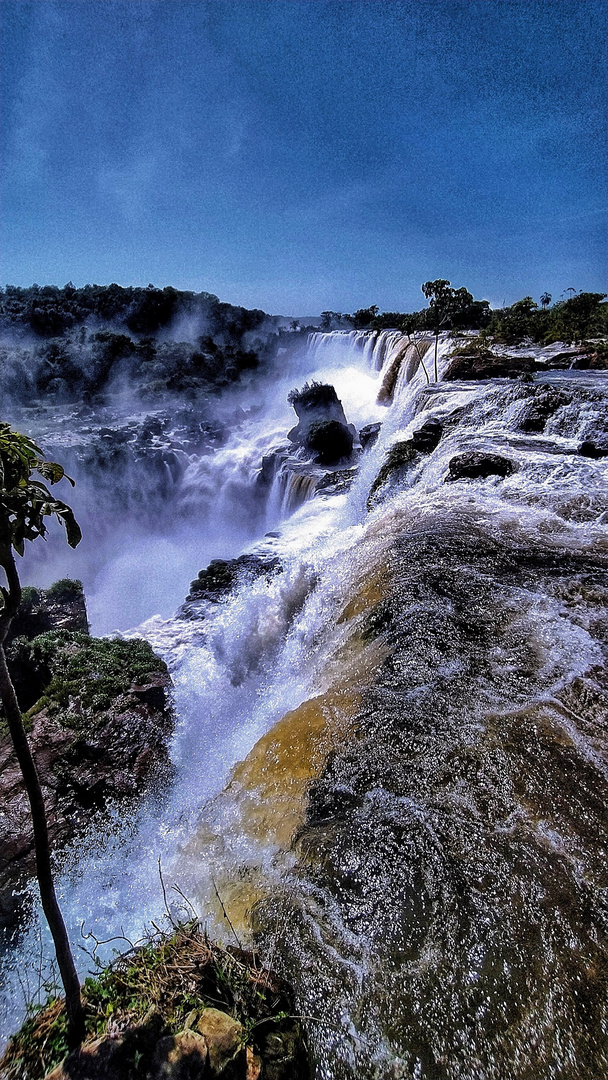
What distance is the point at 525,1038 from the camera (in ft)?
7.84

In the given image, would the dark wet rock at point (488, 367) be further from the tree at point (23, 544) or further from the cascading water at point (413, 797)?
the tree at point (23, 544)

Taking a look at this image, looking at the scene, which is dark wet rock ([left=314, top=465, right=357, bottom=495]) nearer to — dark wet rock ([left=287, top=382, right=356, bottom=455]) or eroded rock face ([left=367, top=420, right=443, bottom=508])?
eroded rock face ([left=367, top=420, right=443, bottom=508])

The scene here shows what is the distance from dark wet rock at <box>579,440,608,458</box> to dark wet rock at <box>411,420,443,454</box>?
338 cm

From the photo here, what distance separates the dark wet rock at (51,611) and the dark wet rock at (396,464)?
6.71 meters

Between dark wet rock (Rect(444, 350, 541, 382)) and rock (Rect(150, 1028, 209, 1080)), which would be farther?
dark wet rock (Rect(444, 350, 541, 382))

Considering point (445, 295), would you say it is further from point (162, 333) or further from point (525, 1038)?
point (162, 333)

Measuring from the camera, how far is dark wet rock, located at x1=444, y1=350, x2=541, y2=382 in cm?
1487

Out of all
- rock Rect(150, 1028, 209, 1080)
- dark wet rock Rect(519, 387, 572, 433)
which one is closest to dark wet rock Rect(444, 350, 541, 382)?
dark wet rock Rect(519, 387, 572, 433)

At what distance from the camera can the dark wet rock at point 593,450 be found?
937 cm

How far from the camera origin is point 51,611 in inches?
311

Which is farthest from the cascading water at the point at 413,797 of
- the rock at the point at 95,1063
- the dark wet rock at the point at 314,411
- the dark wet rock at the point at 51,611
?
the dark wet rock at the point at 314,411

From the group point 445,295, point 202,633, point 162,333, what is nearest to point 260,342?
point 162,333

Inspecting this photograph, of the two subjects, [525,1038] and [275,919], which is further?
[275,919]

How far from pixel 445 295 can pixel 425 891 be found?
67.0 ft
